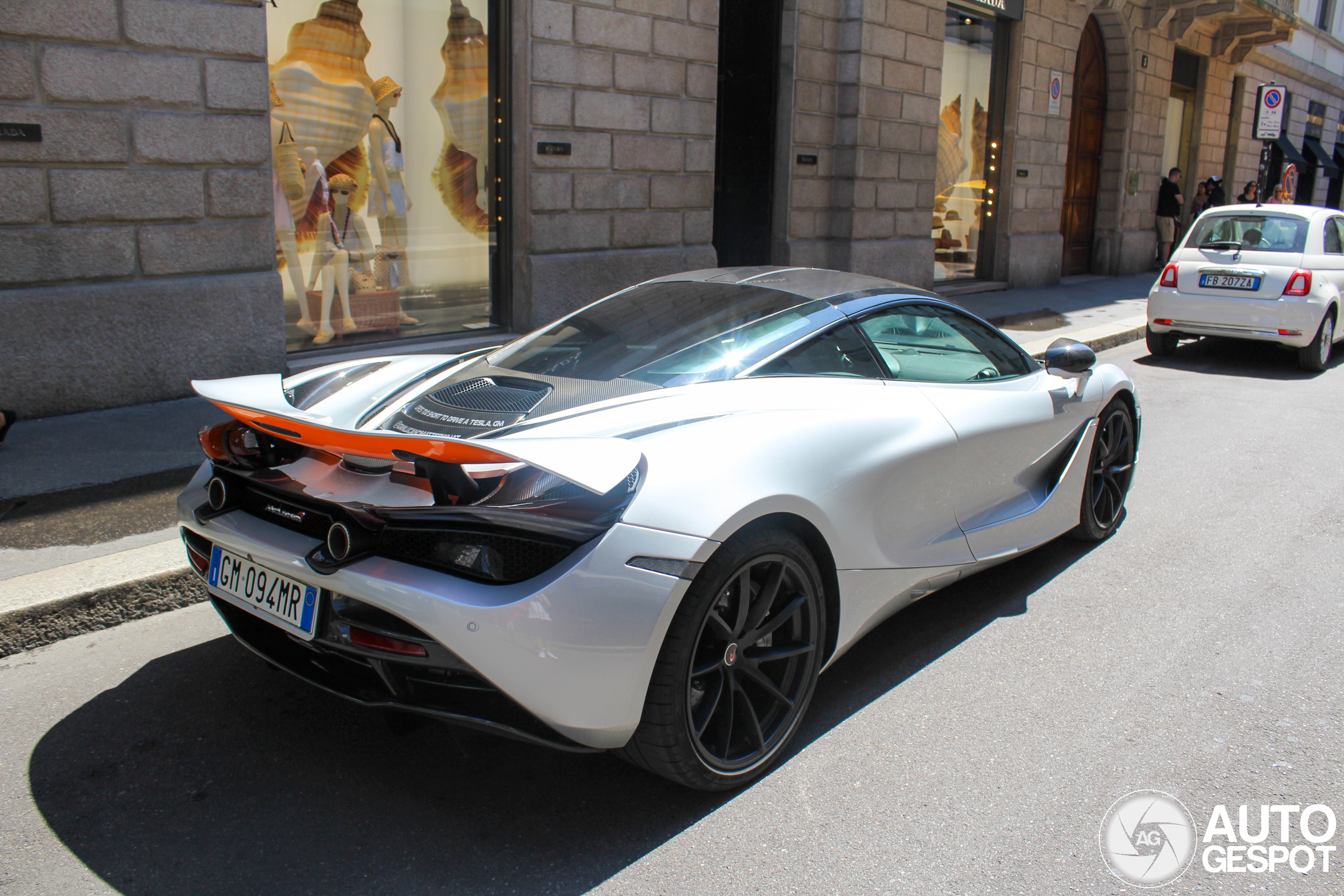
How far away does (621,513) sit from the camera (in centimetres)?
245

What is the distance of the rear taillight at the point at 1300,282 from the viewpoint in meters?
9.97

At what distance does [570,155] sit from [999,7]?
30.8 feet

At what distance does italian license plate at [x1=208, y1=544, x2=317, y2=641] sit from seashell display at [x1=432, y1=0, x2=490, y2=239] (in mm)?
7050

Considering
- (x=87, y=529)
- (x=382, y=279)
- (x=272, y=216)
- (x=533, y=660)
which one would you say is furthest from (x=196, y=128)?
(x=533, y=660)

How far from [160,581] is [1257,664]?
400cm

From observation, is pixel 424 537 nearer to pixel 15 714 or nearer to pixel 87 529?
pixel 15 714

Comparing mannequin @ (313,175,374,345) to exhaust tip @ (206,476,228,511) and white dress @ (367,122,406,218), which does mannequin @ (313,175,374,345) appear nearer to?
white dress @ (367,122,406,218)

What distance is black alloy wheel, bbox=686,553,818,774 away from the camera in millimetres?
2686

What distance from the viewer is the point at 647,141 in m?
10.5

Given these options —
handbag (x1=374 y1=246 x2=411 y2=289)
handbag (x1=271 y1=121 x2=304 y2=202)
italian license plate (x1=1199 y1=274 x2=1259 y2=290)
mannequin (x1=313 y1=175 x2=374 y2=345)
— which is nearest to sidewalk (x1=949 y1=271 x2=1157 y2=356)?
italian license plate (x1=1199 y1=274 x2=1259 y2=290)

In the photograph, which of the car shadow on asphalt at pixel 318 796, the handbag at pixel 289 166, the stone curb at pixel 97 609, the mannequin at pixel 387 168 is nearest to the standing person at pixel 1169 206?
the mannequin at pixel 387 168

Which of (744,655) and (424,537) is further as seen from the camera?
(744,655)

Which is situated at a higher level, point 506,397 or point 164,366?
point 506,397

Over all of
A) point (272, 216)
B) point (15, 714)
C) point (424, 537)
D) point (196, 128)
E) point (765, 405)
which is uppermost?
point (196, 128)
